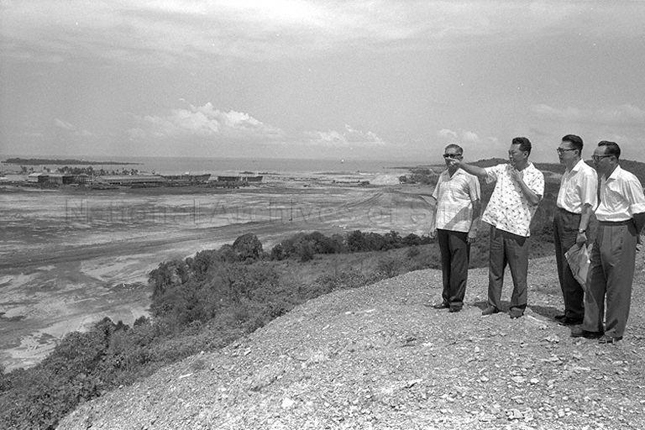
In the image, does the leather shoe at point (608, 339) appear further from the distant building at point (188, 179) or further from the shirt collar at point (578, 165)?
the distant building at point (188, 179)

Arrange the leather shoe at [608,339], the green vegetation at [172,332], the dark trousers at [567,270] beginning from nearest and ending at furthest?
the leather shoe at [608,339] < the dark trousers at [567,270] < the green vegetation at [172,332]

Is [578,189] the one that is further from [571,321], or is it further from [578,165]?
[571,321]

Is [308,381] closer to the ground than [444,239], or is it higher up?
closer to the ground

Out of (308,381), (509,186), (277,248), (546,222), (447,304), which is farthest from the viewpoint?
(277,248)

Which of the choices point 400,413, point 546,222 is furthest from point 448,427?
point 546,222

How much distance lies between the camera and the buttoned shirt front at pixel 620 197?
16.3 ft

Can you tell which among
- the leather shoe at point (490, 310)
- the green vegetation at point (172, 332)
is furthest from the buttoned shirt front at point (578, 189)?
the green vegetation at point (172, 332)

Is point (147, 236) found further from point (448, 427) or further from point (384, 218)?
point (448, 427)

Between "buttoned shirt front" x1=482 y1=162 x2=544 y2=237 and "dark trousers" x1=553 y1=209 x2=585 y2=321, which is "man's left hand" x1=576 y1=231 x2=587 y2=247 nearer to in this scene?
"dark trousers" x1=553 y1=209 x2=585 y2=321

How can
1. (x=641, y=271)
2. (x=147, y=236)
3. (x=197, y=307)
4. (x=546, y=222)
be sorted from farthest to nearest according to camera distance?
1. (x=147, y=236)
2. (x=546, y=222)
3. (x=197, y=307)
4. (x=641, y=271)

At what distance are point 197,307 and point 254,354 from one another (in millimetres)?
8499

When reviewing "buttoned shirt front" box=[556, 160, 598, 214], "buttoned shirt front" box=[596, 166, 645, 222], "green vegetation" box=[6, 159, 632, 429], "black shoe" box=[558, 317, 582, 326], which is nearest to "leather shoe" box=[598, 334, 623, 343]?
"black shoe" box=[558, 317, 582, 326]

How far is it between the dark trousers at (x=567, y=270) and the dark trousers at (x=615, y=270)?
0.37 meters

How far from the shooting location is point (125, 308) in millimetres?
23422
